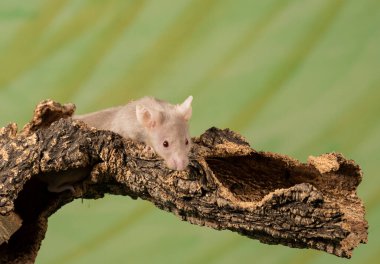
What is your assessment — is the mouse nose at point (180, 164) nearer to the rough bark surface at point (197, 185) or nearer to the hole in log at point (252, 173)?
the rough bark surface at point (197, 185)

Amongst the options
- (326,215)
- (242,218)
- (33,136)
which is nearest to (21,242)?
(33,136)

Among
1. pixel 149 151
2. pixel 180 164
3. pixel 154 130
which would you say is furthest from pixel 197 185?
pixel 154 130

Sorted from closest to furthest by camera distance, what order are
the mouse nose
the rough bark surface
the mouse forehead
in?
the rough bark surface → the mouse nose → the mouse forehead

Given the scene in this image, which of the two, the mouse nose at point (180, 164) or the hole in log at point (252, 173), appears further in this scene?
the hole in log at point (252, 173)

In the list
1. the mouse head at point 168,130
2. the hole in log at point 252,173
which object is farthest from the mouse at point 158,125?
the hole in log at point 252,173

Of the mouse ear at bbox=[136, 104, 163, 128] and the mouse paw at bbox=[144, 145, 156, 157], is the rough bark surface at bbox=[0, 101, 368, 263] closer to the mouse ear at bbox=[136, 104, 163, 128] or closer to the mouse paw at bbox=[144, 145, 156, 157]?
the mouse paw at bbox=[144, 145, 156, 157]

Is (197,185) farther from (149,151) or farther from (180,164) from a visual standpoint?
(149,151)

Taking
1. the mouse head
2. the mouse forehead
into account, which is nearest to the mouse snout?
the mouse head

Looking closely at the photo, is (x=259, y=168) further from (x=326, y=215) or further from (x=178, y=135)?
(x=326, y=215)
